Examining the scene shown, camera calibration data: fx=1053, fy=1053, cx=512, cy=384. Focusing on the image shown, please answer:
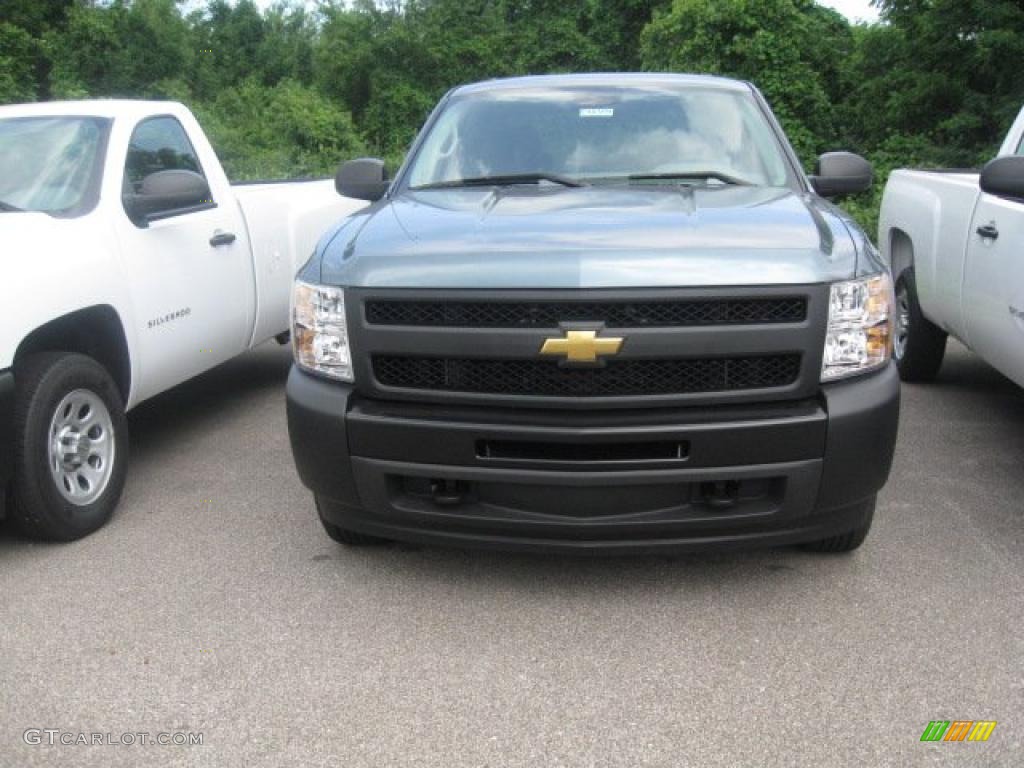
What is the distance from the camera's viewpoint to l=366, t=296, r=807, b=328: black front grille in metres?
3.20

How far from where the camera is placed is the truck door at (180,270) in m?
4.82

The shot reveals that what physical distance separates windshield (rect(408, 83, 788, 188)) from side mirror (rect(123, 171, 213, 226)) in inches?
42.5

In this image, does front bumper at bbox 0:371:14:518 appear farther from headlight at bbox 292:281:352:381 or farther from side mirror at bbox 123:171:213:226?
side mirror at bbox 123:171:213:226

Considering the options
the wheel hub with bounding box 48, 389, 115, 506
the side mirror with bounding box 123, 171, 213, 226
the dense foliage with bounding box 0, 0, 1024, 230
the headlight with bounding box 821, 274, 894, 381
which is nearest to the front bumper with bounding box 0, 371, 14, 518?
the wheel hub with bounding box 48, 389, 115, 506

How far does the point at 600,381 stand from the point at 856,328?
2.74 feet

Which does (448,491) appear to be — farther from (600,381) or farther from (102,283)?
(102,283)

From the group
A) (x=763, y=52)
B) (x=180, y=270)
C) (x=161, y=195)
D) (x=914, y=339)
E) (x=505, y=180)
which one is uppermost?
(x=505, y=180)

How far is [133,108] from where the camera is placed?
5.37 metres

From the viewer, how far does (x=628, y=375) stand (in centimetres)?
324

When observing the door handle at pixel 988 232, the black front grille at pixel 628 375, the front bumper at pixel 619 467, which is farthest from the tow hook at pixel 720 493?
the door handle at pixel 988 232

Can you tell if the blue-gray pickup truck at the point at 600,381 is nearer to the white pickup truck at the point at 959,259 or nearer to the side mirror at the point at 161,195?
the white pickup truck at the point at 959,259

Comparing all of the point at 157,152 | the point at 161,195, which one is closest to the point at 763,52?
the point at 157,152

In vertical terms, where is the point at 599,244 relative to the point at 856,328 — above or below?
above

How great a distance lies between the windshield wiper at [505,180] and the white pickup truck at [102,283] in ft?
4.19
